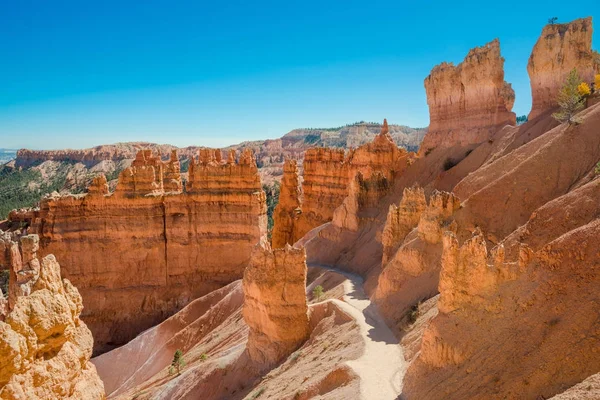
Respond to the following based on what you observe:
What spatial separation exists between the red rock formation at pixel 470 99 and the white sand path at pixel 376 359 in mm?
25895

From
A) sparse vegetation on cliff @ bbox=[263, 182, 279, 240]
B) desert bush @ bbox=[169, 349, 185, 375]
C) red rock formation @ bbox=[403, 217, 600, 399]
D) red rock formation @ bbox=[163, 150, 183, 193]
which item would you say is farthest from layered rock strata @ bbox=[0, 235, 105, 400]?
sparse vegetation on cliff @ bbox=[263, 182, 279, 240]

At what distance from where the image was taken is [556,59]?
41.0 m

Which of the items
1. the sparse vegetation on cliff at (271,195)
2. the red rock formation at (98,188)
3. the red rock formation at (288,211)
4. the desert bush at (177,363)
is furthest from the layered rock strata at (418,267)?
the sparse vegetation on cliff at (271,195)

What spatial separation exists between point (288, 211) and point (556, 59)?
32549mm

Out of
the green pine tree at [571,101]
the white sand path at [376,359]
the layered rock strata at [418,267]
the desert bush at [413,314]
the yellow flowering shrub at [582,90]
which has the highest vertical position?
the yellow flowering shrub at [582,90]

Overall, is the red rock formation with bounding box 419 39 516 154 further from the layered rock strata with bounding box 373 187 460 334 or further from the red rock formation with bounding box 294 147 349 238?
the layered rock strata with bounding box 373 187 460 334

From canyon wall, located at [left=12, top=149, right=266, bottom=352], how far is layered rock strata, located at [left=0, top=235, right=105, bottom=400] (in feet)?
110

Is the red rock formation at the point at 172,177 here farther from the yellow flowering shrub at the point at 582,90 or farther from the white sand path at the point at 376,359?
the yellow flowering shrub at the point at 582,90

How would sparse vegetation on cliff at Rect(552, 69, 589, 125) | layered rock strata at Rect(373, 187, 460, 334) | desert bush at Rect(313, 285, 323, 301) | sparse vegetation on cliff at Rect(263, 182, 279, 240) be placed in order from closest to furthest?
layered rock strata at Rect(373, 187, 460, 334) → sparse vegetation on cliff at Rect(552, 69, 589, 125) → desert bush at Rect(313, 285, 323, 301) → sparse vegetation on cliff at Rect(263, 182, 279, 240)

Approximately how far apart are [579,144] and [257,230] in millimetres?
30237

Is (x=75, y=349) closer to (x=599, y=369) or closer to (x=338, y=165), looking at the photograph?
(x=599, y=369)

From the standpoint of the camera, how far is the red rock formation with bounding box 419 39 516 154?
46281 mm

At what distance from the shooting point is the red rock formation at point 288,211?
59312 millimetres

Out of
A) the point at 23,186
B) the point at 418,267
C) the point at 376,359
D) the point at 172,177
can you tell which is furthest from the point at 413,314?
the point at 23,186
